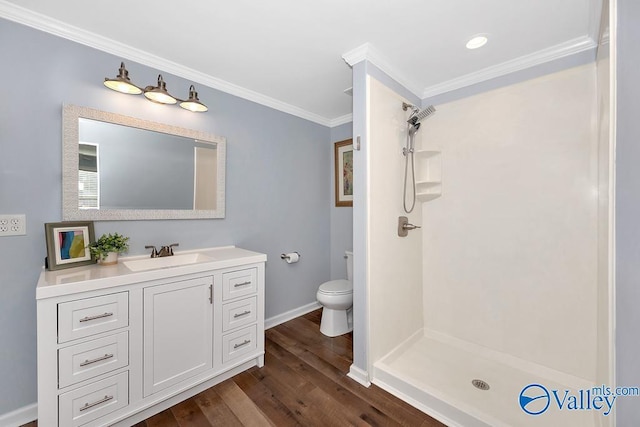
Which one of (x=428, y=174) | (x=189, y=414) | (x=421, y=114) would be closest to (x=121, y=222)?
(x=189, y=414)

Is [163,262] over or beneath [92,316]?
over

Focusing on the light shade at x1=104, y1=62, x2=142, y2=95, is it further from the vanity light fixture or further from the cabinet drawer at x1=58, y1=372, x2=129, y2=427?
the cabinet drawer at x1=58, y1=372, x2=129, y2=427

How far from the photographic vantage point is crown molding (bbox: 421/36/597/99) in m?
1.76

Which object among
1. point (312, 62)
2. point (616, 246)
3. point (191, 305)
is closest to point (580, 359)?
point (616, 246)

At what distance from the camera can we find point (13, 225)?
1487 millimetres

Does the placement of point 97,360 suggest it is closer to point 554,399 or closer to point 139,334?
point 139,334

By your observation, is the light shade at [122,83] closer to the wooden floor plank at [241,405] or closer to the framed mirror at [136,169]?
the framed mirror at [136,169]

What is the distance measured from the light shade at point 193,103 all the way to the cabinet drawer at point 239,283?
51.4 inches

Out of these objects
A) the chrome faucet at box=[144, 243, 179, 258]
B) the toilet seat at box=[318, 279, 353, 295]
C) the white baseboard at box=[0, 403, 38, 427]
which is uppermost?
the chrome faucet at box=[144, 243, 179, 258]

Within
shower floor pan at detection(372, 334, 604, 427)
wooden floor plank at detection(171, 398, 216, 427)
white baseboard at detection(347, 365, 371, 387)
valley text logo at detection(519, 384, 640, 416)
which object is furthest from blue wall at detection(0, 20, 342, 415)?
valley text logo at detection(519, 384, 640, 416)

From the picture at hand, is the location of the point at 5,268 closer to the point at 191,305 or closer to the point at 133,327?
the point at 133,327

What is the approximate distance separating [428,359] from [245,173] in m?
2.31

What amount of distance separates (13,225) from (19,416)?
3.61 ft

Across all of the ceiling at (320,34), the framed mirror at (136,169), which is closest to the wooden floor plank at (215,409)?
the framed mirror at (136,169)
